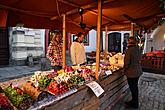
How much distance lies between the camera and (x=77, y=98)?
10.7 feet

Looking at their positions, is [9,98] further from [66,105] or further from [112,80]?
[112,80]

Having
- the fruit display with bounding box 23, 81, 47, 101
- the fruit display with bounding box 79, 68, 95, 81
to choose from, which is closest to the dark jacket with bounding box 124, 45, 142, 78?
the fruit display with bounding box 79, 68, 95, 81

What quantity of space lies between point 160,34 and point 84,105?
41.4 feet

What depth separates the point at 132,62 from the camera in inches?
194

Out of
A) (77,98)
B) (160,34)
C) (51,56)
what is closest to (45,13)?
(51,56)

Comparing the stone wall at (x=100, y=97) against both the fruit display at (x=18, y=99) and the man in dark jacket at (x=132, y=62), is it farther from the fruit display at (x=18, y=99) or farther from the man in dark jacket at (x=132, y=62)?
the man in dark jacket at (x=132, y=62)

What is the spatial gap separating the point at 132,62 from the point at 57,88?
107 inches

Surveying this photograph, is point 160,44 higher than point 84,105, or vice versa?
point 160,44

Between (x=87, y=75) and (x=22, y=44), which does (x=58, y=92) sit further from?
(x=22, y=44)

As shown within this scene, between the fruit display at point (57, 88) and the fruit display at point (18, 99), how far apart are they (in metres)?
0.43

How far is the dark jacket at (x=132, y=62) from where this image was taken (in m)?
4.84

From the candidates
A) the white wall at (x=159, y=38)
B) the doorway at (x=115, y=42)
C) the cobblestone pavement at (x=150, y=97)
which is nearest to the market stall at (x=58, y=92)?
the cobblestone pavement at (x=150, y=97)

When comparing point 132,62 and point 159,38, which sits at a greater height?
point 159,38

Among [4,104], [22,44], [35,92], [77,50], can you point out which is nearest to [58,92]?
[35,92]
